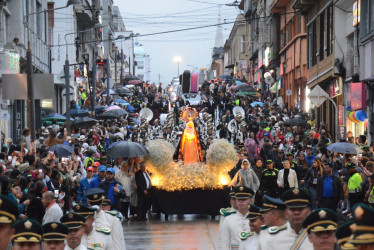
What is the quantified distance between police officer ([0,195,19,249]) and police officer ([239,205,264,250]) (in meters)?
4.38

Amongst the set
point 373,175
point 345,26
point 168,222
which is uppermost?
point 345,26

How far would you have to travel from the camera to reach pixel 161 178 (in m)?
23.6

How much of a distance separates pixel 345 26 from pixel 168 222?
62.4 feet

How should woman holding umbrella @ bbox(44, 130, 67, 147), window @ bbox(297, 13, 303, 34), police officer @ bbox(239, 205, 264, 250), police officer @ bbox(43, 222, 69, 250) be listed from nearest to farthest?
police officer @ bbox(43, 222, 69, 250) < police officer @ bbox(239, 205, 264, 250) < woman holding umbrella @ bbox(44, 130, 67, 147) < window @ bbox(297, 13, 303, 34)

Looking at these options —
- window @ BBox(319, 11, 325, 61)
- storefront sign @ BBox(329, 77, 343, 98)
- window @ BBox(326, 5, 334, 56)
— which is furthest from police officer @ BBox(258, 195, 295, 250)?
window @ BBox(319, 11, 325, 61)

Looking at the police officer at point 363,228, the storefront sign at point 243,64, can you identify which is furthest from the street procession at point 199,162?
the storefront sign at point 243,64

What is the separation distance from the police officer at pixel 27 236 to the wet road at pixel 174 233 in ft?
35.5

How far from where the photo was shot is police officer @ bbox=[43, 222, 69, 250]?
26.0 feet

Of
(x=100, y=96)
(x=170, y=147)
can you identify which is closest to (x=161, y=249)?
(x=170, y=147)

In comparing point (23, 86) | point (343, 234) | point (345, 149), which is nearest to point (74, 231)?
point (343, 234)

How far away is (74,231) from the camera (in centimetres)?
916

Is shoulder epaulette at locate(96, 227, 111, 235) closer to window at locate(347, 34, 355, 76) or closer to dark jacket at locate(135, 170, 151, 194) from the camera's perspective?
dark jacket at locate(135, 170, 151, 194)

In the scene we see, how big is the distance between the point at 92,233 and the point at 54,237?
9.34 ft

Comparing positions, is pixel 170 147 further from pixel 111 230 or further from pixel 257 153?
pixel 111 230
